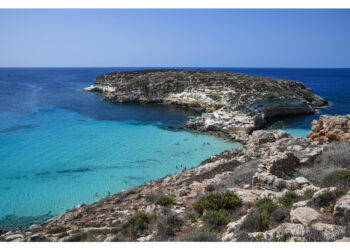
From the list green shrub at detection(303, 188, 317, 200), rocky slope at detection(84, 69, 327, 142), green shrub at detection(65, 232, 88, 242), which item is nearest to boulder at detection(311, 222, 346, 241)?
green shrub at detection(303, 188, 317, 200)

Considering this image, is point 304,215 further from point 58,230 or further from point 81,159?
point 81,159

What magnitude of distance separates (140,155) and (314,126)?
44.7 ft

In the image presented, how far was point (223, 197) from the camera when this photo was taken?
6.53 m

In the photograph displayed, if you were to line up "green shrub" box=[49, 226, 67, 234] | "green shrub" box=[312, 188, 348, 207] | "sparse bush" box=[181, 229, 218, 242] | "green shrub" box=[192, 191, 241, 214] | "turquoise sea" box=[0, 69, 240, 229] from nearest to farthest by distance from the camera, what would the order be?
"sparse bush" box=[181, 229, 218, 242] < "green shrub" box=[312, 188, 348, 207] < "green shrub" box=[192, 191, 241, 214] < "green shrub" box=[49, 226, 67, 234] < "turquoise sea" box=[0, 69, 240, 229]

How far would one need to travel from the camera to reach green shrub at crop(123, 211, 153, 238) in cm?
571

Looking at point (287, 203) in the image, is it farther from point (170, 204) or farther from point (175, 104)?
point (175, 104)

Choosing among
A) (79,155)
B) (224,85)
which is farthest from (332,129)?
(224,85)

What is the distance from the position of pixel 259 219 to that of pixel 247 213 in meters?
0.58

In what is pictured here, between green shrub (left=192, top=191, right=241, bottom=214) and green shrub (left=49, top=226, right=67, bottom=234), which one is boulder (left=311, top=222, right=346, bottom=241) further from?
green shrub (left=49, top=226, right=67, bottom=234)

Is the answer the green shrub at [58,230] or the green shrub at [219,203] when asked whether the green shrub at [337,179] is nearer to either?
the green shrub at [219,203]

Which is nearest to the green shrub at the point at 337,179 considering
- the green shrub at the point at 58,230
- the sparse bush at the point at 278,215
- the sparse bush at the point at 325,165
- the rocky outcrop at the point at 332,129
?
the sparse bush at the point at 325,165

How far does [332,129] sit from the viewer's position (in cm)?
1366

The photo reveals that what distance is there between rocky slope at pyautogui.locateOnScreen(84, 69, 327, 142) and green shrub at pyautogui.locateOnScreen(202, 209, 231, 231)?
1786 centimetres

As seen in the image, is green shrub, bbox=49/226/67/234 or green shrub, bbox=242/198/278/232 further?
green shrub, bbox=49/226/67/234
